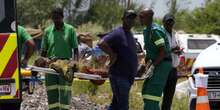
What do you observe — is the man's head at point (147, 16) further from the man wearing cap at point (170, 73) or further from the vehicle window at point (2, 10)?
the vehicle window at point (2, 10)

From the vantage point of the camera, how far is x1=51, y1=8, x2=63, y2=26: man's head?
1001 centimetres

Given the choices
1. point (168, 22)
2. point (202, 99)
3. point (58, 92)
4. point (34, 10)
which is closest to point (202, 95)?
point (202, 99)

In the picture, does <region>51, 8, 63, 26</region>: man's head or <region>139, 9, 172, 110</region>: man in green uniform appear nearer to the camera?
<region>139, 9, 172, 110</region>: man in green uniform

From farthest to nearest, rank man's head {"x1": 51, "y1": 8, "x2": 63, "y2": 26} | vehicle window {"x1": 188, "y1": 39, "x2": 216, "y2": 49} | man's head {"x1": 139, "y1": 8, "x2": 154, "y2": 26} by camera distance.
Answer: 1. vehicle window {"x1": 188, "y1": 39, "x2": 216, "y2": 49}
2. man's head {"x1": 51, "y1": 8, "x2": 63, "y2": 26}
3. man's head {"x1": 139, "y1": 8, "x2": 154, "y2": 26}

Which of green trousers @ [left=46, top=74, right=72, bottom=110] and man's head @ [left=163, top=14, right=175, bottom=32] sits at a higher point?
man's head @ [left=163, top=14, right=175, bottom=32]

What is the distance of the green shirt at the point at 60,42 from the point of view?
33.4 feet

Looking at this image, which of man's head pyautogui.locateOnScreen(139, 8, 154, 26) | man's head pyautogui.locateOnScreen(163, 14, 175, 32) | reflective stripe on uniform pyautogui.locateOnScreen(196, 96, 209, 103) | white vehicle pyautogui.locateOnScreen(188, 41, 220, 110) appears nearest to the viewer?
reflective stripe on uniform pyautogui.locateOnScreen(196, 96, 209, 103)

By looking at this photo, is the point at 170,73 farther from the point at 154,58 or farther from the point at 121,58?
the point at 121,58

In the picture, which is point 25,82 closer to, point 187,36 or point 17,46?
point 17,46

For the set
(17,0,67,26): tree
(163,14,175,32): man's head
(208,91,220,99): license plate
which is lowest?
(17,0,67,26): tree

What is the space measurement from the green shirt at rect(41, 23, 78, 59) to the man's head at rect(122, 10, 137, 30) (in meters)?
1.19

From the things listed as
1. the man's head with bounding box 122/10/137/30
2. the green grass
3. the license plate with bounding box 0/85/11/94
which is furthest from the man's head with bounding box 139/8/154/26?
the green grass

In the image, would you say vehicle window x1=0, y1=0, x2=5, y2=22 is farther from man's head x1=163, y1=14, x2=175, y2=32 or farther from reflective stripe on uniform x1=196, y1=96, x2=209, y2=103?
man's head x1=163, y1=14, x2=175, y2=32

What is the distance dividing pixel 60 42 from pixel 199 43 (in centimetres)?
1647
